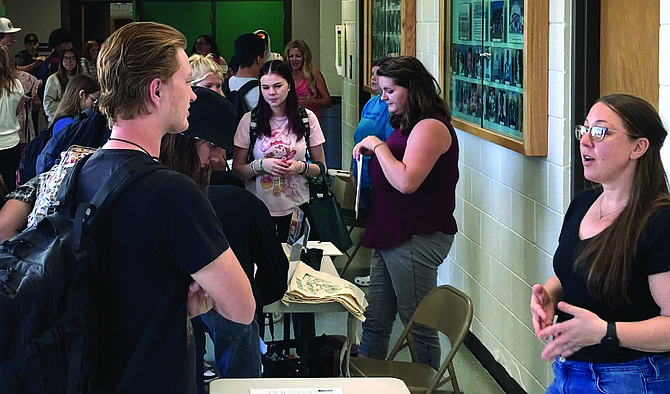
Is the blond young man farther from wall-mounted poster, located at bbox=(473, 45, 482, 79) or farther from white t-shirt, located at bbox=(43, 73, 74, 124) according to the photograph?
white t-shirt, located at bbox=(43, 73, 74, 124)

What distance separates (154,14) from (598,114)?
12.4 m

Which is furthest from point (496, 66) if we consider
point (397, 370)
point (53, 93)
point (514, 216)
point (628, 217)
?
point (53, 93)

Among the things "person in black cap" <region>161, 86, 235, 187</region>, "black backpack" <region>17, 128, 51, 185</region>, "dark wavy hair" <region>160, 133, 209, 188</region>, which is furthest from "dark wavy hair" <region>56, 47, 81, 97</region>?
"dark wavy hair" <region>160, 133, 209, 188</region>

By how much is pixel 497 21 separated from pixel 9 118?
389 centimetres

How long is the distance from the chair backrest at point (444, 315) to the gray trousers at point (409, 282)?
22cm

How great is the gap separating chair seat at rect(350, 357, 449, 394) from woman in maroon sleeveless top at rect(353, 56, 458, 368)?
0.27m

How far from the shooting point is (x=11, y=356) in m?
1.79

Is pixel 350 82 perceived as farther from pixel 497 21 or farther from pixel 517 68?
pixel 517 68

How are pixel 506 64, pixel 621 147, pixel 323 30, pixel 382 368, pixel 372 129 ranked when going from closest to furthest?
1. pixel 621 147
2. pixel 382 368
3. pixel 506 64
4. pixel 372 129
5. pixel 323 30

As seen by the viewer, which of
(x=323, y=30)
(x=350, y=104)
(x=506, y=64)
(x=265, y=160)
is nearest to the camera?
(x=506, y=64)

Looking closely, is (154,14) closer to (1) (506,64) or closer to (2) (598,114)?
(1) (506,64)

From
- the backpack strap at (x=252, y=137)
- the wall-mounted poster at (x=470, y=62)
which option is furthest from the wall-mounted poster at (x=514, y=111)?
the backpack strap at (x=252, y=137)

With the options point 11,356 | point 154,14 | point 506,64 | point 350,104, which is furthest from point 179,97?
point 154,14

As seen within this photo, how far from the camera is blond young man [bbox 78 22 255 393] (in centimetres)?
191
